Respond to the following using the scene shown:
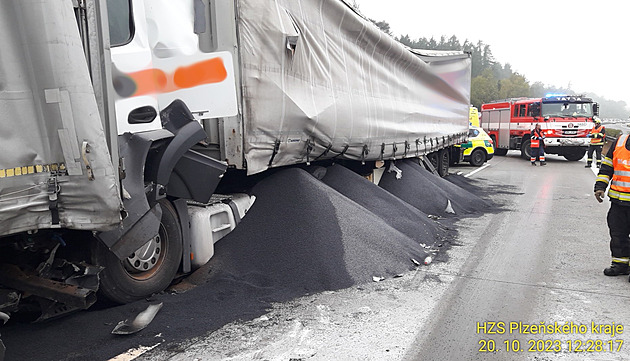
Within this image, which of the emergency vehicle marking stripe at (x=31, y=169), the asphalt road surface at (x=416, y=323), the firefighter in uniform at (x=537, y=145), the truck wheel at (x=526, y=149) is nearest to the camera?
the emergency vehicle marking stripe at (x=31, y=169)

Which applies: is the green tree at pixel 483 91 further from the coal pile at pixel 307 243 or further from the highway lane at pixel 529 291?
the coal pile at pixel 307 243

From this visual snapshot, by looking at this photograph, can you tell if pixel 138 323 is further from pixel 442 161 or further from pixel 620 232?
pixel 442 161

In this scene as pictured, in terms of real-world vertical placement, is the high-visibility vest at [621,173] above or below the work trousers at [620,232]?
above

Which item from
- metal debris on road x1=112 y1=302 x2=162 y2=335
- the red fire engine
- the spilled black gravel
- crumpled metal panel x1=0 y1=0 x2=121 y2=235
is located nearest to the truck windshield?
the red fire engine

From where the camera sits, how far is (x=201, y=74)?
15.8 ft

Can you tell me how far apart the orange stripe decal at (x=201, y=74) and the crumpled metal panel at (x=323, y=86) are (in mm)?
484

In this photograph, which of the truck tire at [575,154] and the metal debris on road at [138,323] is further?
the truck tire at [575,154]

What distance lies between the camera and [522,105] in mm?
23719

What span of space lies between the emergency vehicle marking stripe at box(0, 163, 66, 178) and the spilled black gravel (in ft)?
4.51

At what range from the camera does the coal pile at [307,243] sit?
205 inches

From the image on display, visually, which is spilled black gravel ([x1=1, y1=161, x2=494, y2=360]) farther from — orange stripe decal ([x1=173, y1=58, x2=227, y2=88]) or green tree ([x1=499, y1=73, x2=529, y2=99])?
green tree ([x1=499, y1=73, x2=529, y2=99])

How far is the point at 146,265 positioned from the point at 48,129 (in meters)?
1.89

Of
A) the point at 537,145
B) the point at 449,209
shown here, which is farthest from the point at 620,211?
the point at 537,145

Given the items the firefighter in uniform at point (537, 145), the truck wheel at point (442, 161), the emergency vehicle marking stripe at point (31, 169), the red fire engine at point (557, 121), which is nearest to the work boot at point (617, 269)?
the emergency vehicle marking stripe at point (31, 169)
